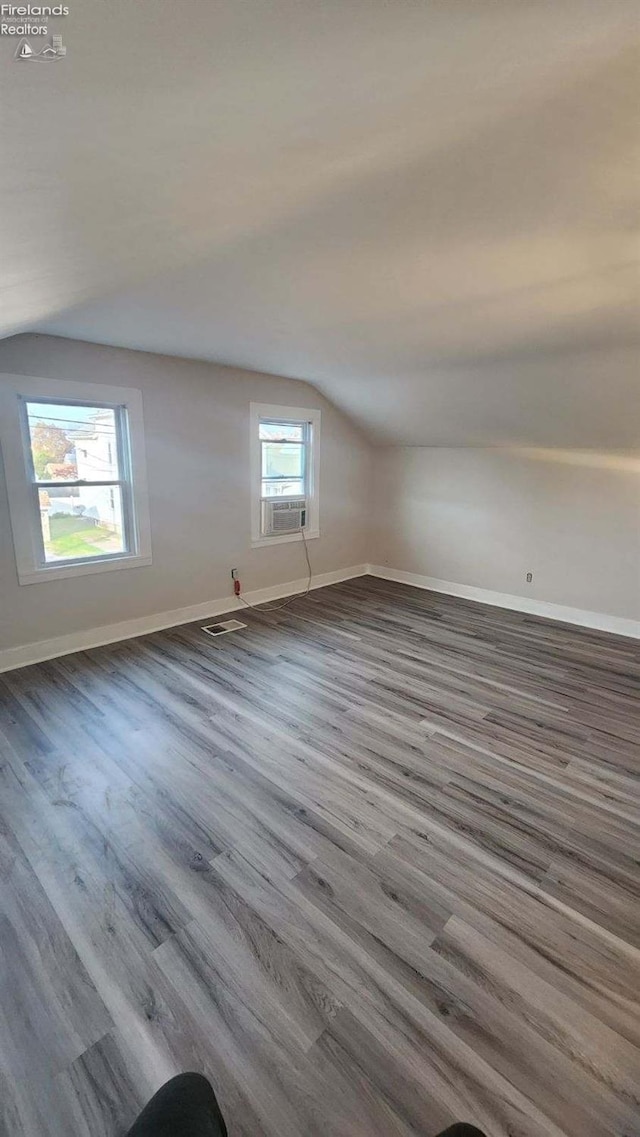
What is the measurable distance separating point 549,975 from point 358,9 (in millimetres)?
2237

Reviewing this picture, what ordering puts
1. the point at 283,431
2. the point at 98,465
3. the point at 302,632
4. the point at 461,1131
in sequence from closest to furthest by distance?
the point at 461,1131 → the point at 98,465 → the point at 302,632 → the point at 283,431

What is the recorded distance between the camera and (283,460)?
4809 millimetres

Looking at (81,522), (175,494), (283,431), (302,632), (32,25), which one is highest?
(32,25)

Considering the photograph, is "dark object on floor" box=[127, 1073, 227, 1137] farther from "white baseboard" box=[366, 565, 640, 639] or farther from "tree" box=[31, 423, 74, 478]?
"white baseboard" box=[366, 565, 640, 639]

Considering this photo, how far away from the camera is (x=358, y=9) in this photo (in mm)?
639

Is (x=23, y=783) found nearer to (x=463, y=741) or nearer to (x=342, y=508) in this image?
(x=463, y=741)

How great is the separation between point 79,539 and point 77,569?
235 mm

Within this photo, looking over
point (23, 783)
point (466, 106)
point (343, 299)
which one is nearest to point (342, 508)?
point (343, 299)

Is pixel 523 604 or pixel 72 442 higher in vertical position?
pixel 72 442

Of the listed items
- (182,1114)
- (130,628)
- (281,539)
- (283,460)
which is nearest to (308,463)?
(283,460)

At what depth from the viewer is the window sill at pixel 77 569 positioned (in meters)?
3.22

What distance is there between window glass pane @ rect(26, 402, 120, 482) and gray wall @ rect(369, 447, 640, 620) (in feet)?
10.6

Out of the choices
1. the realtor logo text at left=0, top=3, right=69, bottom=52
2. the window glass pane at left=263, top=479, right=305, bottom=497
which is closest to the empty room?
the realtor logo text at left=0, top=3, right=69, bottom=52

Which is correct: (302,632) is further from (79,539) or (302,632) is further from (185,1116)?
(185,1116)
